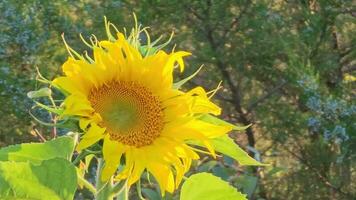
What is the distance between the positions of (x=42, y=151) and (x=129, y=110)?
4.5 inches

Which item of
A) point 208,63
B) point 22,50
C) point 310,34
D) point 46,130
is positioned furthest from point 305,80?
point 22,50

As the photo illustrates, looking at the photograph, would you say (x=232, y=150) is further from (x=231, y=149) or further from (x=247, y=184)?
(x=247, y=184)

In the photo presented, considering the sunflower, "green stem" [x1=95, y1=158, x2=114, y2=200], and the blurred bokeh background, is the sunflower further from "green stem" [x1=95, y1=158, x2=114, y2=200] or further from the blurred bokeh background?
the blurred bokeh background

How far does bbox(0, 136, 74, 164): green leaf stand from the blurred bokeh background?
201 cm

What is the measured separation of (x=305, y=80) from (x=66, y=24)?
96 centimetres

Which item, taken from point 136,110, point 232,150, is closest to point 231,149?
point 232,150

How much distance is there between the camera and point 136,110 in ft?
2.94

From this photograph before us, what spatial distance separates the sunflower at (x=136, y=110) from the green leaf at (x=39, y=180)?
1.5 inches

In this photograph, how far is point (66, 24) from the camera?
10.2 feet

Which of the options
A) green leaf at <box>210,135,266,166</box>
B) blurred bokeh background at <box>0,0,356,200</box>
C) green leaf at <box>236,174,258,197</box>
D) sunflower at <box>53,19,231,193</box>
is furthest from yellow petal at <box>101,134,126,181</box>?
blurred bokeh background at <box>0,0,356,200</box>

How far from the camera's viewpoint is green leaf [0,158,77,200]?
73cm

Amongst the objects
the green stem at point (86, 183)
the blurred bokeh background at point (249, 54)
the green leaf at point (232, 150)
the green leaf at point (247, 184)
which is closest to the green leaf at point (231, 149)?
the green leaf at point (232, 150)

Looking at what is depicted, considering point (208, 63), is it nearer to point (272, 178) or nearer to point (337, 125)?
point (272, 178)

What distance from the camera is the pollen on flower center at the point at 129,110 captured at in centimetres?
86
